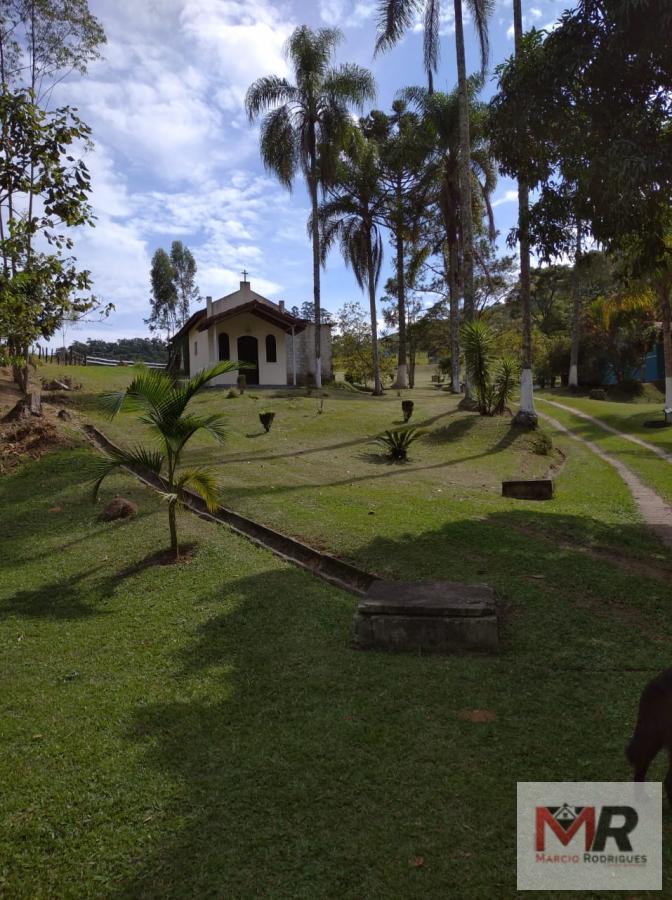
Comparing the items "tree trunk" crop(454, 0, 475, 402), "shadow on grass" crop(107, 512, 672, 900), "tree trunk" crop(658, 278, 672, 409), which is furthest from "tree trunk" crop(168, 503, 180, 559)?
"tree trunk" crop(658, 278, 672, 409)

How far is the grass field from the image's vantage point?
2.89 m

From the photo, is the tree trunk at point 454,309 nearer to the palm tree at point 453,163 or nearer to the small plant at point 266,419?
the palm tree at point 453,163

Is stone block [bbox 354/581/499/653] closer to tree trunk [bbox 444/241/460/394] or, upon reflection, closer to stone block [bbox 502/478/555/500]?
stone block [bbox 502/478/555/500]

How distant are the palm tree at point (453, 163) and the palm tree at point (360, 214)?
116 inches

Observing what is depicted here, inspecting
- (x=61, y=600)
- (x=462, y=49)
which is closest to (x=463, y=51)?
(x=462, y=49)

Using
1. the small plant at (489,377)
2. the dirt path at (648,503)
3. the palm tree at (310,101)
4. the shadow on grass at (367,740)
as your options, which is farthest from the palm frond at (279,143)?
the shadow on grass at (367,740)

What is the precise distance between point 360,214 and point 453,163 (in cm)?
500

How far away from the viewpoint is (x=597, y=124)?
830 cm

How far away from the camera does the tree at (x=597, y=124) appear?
24.6 feet

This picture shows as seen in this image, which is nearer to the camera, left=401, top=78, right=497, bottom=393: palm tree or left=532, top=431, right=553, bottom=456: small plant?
left=532, top=431, right=553, bottom=456: small plant

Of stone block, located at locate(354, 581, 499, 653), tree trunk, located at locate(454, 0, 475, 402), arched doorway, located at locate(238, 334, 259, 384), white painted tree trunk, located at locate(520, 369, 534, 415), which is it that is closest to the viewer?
stone block, located at locate(354, 581, 499, 653)

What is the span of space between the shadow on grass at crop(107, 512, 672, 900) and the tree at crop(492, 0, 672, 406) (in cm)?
491

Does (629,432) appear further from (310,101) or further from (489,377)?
(310,101)

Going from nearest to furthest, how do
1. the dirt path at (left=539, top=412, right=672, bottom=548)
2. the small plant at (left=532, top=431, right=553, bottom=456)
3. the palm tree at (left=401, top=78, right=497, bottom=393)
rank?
1. the dirt path at (left=539, top=412, right=672, bottom=548)
2. the small plant at (left=532, top=431, right=553, bottom=456)
3. the palm tree at (left=401, top=78, right=497, bottom=393)
